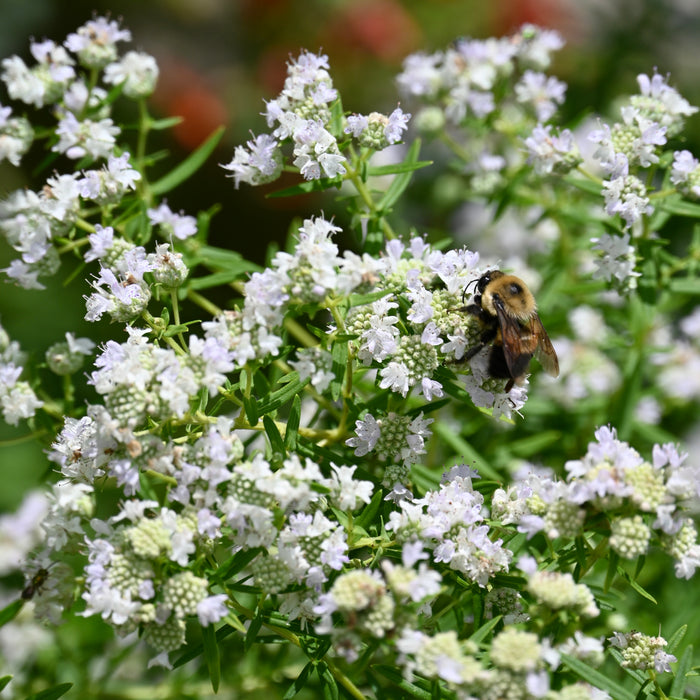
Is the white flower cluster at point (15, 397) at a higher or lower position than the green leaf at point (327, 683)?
higher

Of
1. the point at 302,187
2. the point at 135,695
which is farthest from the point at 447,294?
the point at 135,695

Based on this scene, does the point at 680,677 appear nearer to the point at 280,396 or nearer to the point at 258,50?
the point at 280,396

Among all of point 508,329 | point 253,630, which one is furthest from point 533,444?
point 253,630

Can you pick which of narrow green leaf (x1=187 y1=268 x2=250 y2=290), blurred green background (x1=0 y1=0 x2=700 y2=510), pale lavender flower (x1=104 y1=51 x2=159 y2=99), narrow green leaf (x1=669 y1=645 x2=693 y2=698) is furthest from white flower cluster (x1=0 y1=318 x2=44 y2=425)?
blurred green background (x1=0 y1=0 x2=700 y2=510)

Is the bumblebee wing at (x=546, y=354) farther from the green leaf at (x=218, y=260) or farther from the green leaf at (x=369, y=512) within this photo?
the green leaf at (x=218, y=260)

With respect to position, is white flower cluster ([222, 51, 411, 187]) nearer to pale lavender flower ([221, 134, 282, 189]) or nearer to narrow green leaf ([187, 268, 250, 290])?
pale lavender flower ([221, 134, 282, 189])

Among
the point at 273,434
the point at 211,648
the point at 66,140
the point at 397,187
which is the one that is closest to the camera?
the point at 211,648

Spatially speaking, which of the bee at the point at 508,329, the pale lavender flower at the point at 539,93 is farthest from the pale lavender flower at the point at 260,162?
the pale lavender flower at the point at 539,93

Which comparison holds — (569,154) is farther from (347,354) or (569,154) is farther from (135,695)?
(135,695)
